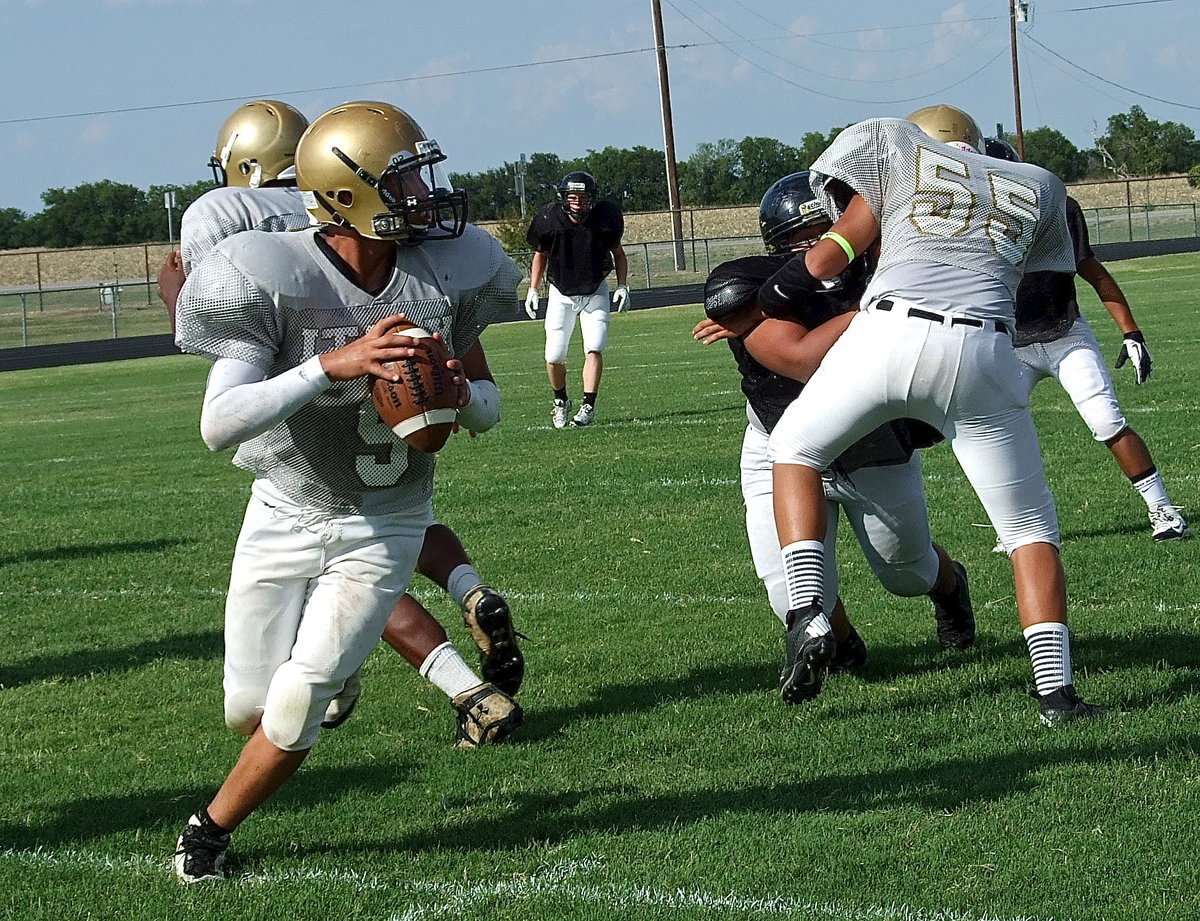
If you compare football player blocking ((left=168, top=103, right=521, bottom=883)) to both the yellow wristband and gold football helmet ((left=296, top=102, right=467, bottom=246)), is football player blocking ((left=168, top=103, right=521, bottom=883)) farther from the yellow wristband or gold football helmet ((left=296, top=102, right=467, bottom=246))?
the yellow wristband

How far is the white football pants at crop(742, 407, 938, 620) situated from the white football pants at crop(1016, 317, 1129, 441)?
186cm

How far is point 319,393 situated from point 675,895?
1302mm

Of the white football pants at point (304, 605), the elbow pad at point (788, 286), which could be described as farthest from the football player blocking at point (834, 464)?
the white football pants at point (304, 605)

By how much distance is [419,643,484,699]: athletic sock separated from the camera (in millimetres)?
4480

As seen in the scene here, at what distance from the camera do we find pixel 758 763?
4.12m

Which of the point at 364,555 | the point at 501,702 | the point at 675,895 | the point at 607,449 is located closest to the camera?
the point at 675,895

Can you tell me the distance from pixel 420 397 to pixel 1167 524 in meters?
4.16

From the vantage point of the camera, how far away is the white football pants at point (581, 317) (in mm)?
12156

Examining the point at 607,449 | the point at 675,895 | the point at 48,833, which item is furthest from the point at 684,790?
the point at 607,449

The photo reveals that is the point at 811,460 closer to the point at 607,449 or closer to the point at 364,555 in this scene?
the point at 364,555

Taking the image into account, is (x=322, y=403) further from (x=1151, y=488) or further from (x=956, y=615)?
(x=1151, y=488)

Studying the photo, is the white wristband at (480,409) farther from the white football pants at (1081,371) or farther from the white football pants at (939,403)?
the white football pants at (1081,371)

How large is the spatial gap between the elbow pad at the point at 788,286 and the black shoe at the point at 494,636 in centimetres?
118

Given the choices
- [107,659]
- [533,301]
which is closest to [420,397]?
[107,659]
